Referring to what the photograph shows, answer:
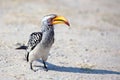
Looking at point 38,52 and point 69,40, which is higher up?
point 38,52

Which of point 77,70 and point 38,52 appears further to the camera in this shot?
point 77,70

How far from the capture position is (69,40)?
15227 millimetres

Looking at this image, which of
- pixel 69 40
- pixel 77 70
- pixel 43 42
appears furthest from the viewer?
pixel 69 40

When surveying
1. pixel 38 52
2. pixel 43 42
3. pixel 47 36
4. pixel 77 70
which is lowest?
pixel 77 70

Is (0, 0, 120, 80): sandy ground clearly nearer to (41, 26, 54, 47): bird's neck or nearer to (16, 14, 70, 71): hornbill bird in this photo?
(16, 14, 70, 71): hornbill bird

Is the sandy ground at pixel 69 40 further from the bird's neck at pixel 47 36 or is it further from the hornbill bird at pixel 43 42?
the bird's neck at pixel 47 36

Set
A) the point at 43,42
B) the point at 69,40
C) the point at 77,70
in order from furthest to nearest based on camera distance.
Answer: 1. the point at 69,40
2. the point at 77,70
3. the point at 43,42

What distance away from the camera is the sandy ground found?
11727 millimetres

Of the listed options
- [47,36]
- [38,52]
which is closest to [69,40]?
[47,36]

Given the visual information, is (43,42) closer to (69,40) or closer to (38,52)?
(38,52)

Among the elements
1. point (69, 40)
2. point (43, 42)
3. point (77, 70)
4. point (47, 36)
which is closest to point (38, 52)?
point (43, 42)

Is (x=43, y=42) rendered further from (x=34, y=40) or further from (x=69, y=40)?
(x=69, y=40)

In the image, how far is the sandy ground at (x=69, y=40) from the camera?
1173cm

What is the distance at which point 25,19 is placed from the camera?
17719 mm
